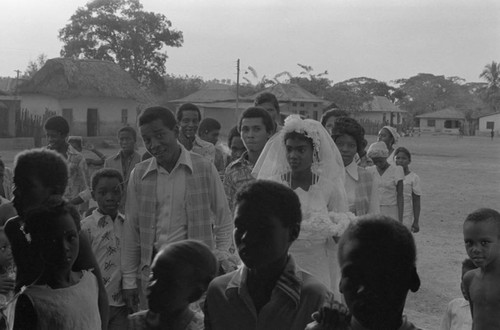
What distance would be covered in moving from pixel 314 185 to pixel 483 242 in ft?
3.47

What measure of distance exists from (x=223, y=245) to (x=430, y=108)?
106586mm

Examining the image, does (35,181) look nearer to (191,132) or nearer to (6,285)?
(6,285)

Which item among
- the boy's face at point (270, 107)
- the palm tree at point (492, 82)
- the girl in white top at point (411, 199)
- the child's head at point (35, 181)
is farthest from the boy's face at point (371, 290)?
the palm tree at point (492, 82)

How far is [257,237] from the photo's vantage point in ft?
8.03

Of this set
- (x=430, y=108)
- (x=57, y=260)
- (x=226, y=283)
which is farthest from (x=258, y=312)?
(x=430, y=108)

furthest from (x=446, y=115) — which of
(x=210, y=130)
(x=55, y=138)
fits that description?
(x=55, y=138)

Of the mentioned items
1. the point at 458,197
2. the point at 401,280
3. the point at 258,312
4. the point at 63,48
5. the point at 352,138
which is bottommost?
the point at 458,197

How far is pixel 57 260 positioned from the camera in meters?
2.61

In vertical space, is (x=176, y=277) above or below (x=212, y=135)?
Result: below

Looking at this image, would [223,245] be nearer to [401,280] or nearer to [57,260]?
[57,260]

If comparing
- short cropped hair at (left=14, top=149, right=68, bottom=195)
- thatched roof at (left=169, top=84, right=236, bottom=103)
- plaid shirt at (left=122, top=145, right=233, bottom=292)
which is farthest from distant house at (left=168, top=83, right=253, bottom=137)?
short cropped hair at (left=14, top=149, right=68, bottom=195)

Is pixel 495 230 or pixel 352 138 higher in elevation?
pixel 352 138

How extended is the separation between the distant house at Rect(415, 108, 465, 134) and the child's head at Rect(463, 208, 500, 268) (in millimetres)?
85726

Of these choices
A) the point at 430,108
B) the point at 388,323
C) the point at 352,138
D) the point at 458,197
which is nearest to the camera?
the point at 388,323
